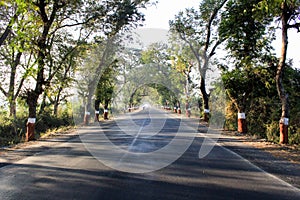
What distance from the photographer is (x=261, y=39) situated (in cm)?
1691

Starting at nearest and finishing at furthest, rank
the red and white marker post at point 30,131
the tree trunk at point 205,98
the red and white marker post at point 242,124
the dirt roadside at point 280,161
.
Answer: the dirt roadside at point 280,161
the red and white marker post at point 30,131
the red and white marker post at point 242,124
the tree trunk at point 205,98

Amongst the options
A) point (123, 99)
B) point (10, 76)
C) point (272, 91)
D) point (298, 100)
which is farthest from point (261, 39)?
point (123, 99)

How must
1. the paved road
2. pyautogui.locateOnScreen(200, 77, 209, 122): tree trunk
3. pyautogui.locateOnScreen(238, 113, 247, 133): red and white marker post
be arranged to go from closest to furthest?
the paved road
pyautogui.locateOnScreen(238, 113, 247, 133): red and white marker post
pyautogui.locateOnScreen(200, 77, 209, 122): tree trunk

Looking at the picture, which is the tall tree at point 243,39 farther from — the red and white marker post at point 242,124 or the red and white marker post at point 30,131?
the red and white marker post at point 30,131

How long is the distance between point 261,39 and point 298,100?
19.2ft

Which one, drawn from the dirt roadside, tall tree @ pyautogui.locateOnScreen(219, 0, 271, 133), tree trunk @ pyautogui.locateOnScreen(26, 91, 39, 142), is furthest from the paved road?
tall tree @ pyautogui.locateOnScreen(219, 0, 271, 133)

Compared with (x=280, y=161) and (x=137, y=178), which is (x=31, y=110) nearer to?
(x=137, y=178)

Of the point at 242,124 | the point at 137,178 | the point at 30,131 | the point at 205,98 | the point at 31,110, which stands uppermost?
the point at 205,98

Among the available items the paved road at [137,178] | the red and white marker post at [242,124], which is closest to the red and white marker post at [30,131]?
the paved road at [137,178]

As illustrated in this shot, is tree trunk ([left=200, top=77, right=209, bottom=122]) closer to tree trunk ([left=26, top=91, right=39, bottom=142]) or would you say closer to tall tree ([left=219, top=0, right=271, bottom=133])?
tall tree ([left=219, top=0, right=271, bottom=133])

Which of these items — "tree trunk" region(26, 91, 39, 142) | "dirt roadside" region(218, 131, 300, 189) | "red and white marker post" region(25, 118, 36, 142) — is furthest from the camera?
"tree trunk" region(26, 91, 39, 142)

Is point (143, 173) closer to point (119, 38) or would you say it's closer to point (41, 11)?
point (41, 11)

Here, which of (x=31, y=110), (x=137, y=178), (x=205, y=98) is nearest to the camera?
(x=137, y=178)

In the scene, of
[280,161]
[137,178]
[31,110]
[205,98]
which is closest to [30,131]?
[31,110]
